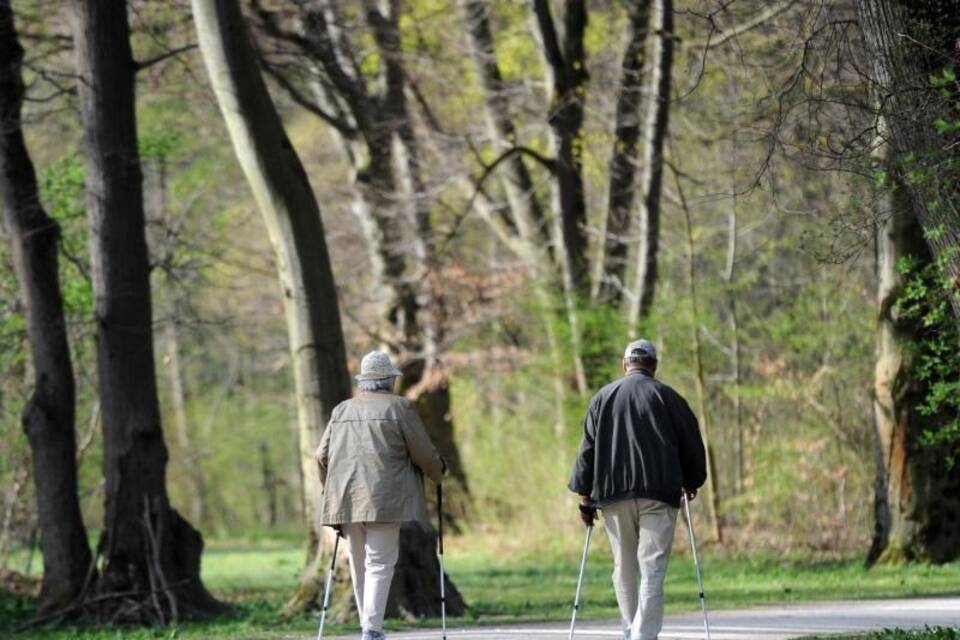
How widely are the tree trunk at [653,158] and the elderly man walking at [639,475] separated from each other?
12646 mm

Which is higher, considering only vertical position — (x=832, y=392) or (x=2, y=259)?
(x=2, y=259)

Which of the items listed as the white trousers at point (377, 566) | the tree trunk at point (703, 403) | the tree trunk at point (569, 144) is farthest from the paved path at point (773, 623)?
the tree trunk at point (569, 144)

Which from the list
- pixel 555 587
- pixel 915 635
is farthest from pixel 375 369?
pixel 555 587

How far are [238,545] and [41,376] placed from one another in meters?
24.1

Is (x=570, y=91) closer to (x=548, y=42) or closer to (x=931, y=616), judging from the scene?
(x=548, y=42)

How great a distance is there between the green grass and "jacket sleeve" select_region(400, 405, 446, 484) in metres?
3.15

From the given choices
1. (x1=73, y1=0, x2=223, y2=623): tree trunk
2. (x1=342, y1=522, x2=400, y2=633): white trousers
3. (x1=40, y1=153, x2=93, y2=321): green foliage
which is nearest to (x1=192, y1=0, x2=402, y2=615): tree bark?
(x1=73, y1=0, x2=223, y2=623): tree trunk

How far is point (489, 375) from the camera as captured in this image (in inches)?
1391

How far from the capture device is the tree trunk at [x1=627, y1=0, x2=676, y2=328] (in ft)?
83.2

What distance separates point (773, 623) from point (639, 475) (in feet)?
→ 12.7

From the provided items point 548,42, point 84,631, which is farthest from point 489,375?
point 84,631

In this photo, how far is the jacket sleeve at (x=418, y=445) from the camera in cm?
1271

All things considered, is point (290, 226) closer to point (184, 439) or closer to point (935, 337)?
point (935, 337)

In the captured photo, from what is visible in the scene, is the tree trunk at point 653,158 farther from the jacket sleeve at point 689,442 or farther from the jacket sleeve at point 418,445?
the jacket sleeve at point 689,442
